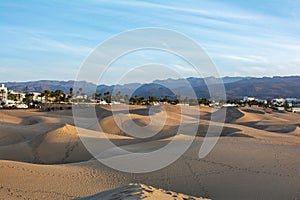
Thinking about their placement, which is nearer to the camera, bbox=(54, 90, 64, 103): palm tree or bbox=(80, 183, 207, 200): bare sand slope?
bbox=(80, 183, 207, 200): bare sand slope

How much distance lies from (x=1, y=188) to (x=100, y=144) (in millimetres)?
13125

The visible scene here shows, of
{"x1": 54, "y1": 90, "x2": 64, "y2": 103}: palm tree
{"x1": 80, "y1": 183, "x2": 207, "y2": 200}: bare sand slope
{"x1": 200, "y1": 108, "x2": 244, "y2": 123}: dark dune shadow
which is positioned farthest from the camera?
{"x1": 54, "y1": 90, "x2": 64, "y2": 103}: palm tree

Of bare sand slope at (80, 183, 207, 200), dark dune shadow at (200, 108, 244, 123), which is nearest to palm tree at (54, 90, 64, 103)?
dark dune shadow at (200, 108, 244, 123)

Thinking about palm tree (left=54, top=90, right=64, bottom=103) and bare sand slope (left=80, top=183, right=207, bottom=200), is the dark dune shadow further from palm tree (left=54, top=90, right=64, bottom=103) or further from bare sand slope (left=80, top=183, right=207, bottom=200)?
bare sand slope (left=80, top=183, right=207, bottom=200)

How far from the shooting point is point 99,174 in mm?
15078

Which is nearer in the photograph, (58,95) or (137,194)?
(137,194)

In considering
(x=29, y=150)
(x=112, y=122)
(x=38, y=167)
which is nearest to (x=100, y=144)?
(x=29, y=150)

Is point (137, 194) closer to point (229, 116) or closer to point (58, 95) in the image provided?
point (229, 116)

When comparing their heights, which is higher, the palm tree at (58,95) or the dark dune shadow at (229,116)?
the palm tree at (58,95)

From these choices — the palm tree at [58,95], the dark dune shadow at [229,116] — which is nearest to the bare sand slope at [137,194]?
the dark dune shadow at [229,116]

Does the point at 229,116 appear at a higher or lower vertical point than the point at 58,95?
lower

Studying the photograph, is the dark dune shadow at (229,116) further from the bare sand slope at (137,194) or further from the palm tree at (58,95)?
the bare sand slope at (137,194)

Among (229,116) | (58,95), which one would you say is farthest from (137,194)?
(58,95)

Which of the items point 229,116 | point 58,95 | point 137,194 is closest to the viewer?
point 137,194
